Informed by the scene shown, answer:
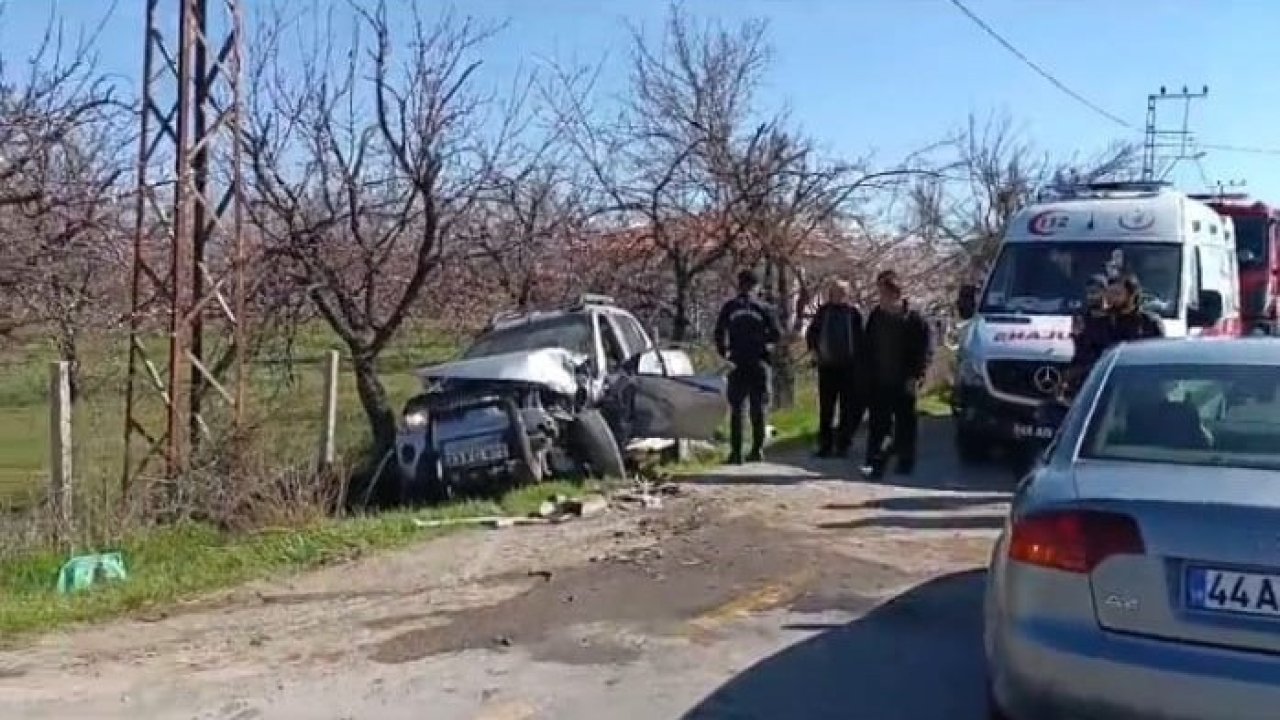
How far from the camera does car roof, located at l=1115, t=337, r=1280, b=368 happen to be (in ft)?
19.0

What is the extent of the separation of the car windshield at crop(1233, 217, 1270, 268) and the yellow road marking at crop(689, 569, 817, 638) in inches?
692

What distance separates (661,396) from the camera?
518 inches

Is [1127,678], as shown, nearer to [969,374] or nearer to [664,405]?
[664,405]

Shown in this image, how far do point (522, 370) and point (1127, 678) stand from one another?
8413 mm

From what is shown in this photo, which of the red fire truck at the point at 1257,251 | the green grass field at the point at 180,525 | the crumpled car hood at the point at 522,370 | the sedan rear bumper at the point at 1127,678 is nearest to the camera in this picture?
the sedan rear bumper at the point at 1127,678

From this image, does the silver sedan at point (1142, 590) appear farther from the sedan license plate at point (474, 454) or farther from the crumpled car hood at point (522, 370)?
the crumpled car hood at point (522, 370)

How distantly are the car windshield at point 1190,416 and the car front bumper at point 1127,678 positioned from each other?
0.86 m

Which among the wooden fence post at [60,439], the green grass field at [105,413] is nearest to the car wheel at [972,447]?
the green grass field at [105,413]

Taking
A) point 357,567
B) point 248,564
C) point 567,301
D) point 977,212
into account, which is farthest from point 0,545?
point 977,212

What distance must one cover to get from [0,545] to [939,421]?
11267 millimetres

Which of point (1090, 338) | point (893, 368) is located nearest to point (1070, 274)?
point (893, 368)

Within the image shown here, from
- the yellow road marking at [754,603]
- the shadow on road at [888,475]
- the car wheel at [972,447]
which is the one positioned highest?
the car wheel at [972,447]

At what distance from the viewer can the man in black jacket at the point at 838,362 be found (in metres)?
13.6

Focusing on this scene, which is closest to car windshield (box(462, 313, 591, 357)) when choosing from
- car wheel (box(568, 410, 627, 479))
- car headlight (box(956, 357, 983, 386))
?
car wheel (box(568, 410, 627, 479))
